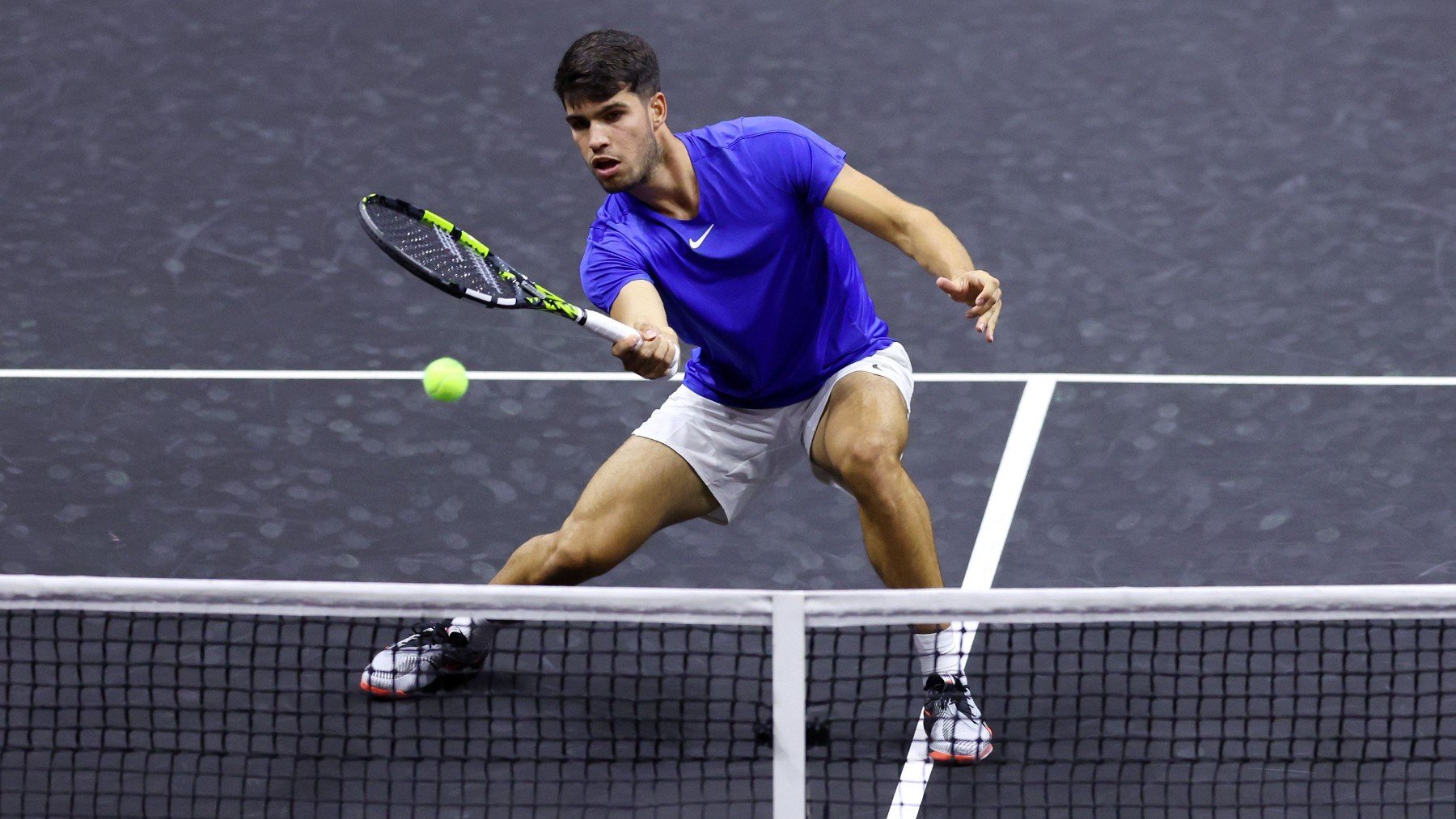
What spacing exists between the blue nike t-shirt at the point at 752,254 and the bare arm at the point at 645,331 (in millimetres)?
167

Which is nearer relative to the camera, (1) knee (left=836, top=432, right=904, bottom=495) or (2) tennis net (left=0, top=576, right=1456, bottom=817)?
(2) tennis net (left=0, top=576, right=1456, bottom=817)

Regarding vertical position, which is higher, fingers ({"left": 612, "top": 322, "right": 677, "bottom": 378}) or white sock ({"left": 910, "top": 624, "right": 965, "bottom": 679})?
fingers ({"left": 612, "top": 322, "right": 677, "bottom": 378})

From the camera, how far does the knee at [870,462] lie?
177 inches

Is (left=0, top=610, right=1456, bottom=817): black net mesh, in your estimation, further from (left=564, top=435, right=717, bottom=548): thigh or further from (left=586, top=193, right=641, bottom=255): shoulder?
(left=586, top=193, right=641, bottom=255): shoulder

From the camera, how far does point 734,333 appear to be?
4777mm

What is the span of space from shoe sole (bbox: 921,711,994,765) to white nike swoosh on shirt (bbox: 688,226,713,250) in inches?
50.5

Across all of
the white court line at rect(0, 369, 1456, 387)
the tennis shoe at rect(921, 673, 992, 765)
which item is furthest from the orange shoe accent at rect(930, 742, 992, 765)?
the white court line at rect(0, 369, 1456, 387)

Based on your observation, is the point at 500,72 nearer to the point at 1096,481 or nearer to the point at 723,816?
the point at 1096,481

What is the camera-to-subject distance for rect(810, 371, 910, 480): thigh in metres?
4.55

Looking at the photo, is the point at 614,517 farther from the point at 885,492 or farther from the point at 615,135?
the point at 615,135

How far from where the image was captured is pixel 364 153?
777cm

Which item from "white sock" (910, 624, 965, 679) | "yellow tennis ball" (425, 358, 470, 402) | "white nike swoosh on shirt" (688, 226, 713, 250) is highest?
"white nike swoosh on shirt" (688, 226, 713, 250)

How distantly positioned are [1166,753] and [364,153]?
4544mm

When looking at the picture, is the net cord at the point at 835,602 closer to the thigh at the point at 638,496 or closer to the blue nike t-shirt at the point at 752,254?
the thigh at the point at 638,496
